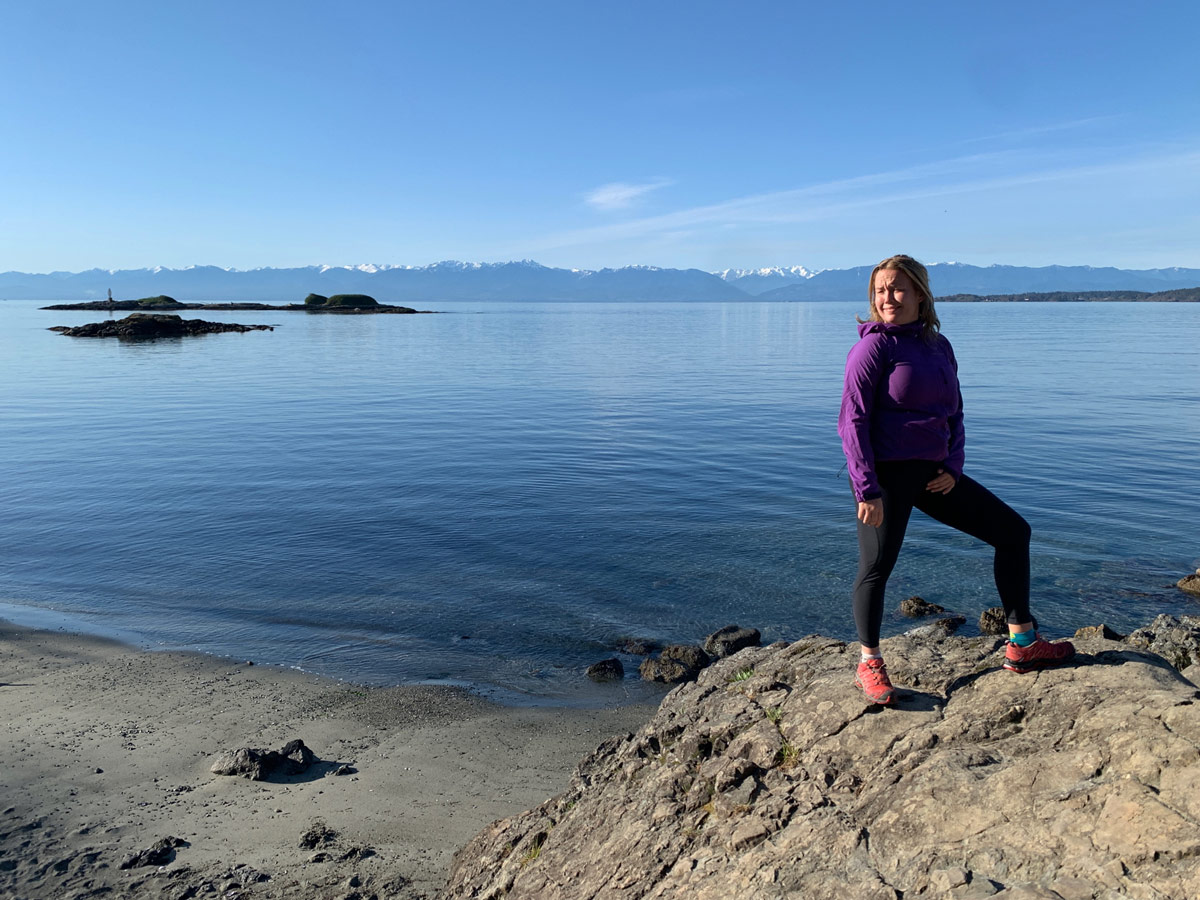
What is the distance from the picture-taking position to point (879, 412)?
17.1 ft

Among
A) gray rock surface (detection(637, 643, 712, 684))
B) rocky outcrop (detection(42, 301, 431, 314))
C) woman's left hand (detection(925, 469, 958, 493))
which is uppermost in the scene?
rocky outcrop (detection(42, 301, 431, 314))

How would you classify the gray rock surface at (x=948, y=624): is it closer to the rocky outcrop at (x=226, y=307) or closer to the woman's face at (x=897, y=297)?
the woman's face at (x=897, y=297)

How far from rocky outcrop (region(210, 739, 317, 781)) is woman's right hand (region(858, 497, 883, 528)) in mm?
5861

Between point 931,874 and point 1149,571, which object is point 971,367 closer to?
point 1149,571

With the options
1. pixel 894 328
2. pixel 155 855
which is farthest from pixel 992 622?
pixel 155 855

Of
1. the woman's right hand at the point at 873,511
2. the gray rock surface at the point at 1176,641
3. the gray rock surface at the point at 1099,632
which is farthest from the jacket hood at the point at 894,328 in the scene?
the gray rock surface at the point at 1176,641

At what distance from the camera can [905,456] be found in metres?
5.17

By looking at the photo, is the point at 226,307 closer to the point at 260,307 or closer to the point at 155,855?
the point at 260,307

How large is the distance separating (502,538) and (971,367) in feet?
148

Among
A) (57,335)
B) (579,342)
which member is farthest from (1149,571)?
(57,335)

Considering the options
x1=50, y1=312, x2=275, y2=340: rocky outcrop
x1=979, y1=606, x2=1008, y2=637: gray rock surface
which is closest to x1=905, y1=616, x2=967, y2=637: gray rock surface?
x1=979, y1=606, x2=1008, y2=637: gray rock surface

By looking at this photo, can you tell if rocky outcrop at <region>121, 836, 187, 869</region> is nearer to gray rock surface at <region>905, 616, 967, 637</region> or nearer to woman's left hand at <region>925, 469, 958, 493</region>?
woman's left hand at <region>925, 469, 958, 493</region>

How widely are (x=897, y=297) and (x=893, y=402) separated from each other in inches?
26.0

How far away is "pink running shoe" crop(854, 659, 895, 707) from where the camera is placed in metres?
5.13
